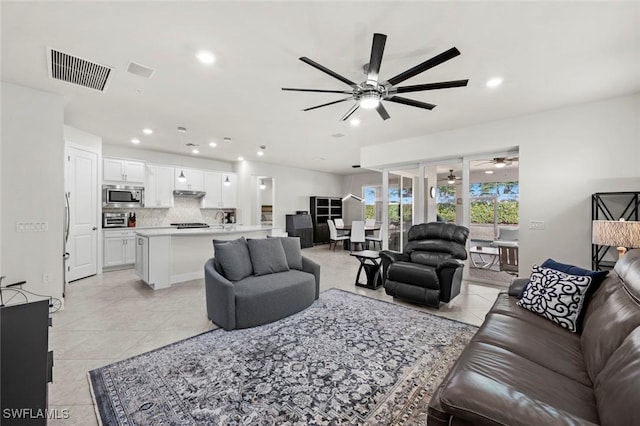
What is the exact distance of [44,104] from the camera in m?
3.34

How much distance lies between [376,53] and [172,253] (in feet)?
14.3

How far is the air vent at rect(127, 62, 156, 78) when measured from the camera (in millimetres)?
2764

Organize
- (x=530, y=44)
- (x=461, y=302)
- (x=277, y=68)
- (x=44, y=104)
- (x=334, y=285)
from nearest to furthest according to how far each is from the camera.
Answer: (x=530, y=44)
(x=277, y=68)
(x=44, y=104)
(x=461, y=302)
(x=334, y=285)

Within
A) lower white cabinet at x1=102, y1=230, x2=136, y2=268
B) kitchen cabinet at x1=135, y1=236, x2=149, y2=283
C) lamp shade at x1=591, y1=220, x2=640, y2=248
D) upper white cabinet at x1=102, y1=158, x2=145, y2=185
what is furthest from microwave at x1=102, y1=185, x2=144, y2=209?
lamp shade at x1=591, y1=220, x2=640, y2=248

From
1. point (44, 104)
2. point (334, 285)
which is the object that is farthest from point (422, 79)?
point (44, 104)

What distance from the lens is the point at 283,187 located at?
29.0 ft

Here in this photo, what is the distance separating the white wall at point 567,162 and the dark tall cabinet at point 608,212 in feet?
0.34

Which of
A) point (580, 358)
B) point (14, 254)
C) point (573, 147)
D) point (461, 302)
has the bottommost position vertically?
point (461, 302)

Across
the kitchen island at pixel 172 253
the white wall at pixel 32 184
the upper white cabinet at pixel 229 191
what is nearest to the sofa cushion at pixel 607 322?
the kitchen island at pixel 172 253

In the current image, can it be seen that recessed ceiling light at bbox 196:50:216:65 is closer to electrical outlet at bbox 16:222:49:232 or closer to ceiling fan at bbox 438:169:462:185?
electrical outlet at bbox 16:222:49:232

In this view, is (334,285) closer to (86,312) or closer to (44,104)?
(86,312)

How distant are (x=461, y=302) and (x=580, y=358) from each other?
2263 millimetres

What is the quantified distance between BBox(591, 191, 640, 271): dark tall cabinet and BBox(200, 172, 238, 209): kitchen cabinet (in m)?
7.47

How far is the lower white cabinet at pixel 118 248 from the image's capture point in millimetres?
5547
